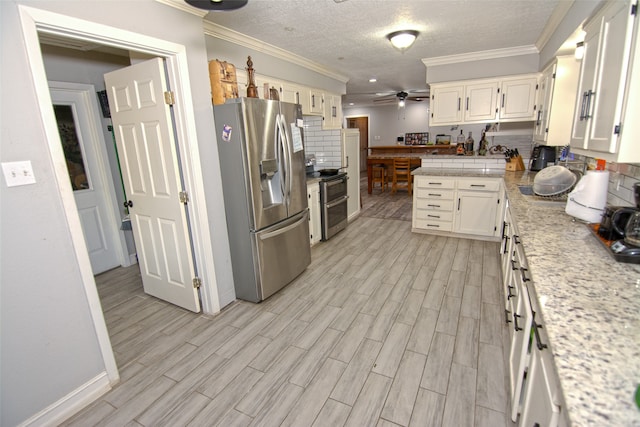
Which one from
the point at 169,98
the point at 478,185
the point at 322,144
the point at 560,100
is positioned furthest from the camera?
the point at 322,144

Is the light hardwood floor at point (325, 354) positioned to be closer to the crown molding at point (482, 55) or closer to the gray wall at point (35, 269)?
the gray wall at point (35, 269)

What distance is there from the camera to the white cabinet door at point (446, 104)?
4285mm

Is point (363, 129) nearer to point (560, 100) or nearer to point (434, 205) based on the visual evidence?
point (434, 205)

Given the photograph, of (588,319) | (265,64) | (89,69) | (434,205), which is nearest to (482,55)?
(434,205)

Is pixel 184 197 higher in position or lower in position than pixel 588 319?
higher

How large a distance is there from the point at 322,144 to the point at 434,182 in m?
1.81

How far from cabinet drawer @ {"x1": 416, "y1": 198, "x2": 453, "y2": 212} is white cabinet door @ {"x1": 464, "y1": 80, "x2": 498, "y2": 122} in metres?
1.24

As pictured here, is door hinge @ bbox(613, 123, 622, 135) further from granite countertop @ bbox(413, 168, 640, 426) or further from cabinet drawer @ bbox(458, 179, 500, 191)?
cabinet drawer @ bbox(458, 179, 500, 191)

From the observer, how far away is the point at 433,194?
4.22m

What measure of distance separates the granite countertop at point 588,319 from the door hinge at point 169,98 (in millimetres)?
2455

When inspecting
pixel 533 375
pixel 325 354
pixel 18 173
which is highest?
pixel 18 173

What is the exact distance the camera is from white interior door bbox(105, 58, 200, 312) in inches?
90.7

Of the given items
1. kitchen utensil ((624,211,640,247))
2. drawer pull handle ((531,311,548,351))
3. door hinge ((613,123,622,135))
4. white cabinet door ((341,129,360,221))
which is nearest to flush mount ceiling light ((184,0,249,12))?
door hinge ((613,123,622,135))

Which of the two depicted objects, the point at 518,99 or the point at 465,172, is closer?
the point at 518,99
